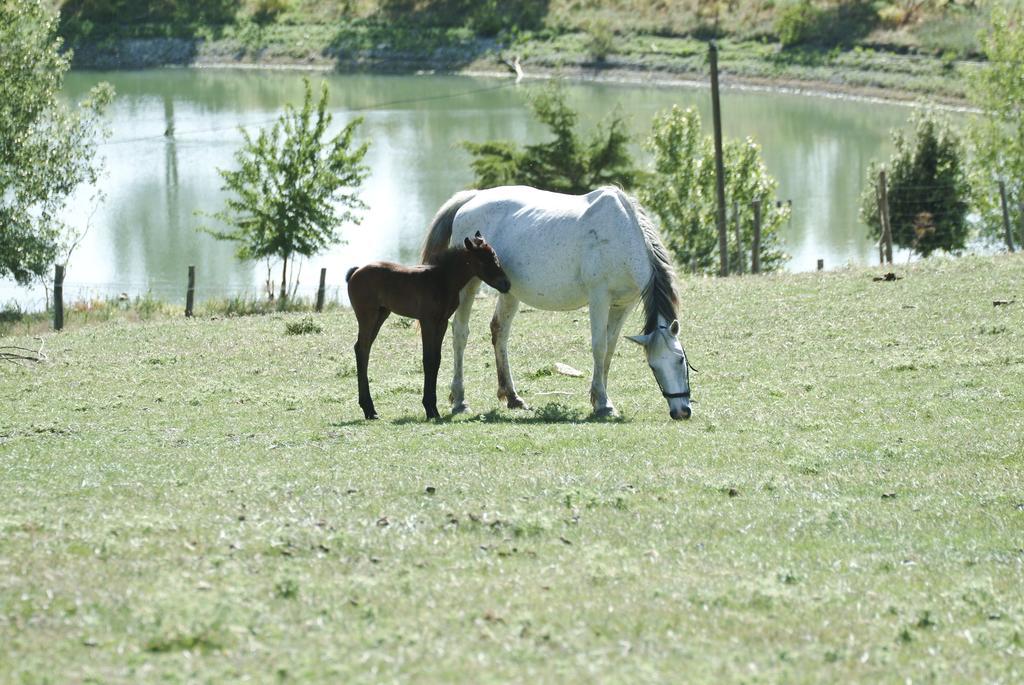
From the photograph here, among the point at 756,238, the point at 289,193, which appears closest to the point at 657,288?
the point at 756,238

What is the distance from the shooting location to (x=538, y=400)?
49.5 ft

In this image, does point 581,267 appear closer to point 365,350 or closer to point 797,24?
point 365,350

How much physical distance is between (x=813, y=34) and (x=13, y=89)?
64362 mm

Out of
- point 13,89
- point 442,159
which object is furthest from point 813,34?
point 13,89

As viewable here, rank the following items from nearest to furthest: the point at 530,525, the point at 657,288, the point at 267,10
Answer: the point at 530,525 → the point at 657,288 → the point at 267,10

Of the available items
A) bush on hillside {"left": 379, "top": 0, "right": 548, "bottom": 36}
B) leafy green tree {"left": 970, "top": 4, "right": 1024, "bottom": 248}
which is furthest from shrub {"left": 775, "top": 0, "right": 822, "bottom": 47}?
leafy green tree {"left": 970, "top": 4, "right": 1024, "bottom": 248}

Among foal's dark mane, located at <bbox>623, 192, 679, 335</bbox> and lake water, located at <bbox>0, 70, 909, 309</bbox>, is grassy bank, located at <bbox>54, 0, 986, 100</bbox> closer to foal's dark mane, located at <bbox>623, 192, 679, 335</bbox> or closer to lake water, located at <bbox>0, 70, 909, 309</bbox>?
lake water, located at <bbox>0, 70, 909, 309</bbox>

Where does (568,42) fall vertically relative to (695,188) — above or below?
above

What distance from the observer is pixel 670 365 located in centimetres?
1310

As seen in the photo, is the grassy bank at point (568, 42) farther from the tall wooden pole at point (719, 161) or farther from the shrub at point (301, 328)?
the shrub at point (301, 328)

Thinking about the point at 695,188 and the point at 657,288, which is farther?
the point at 695,188

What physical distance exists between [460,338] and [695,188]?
34834 millimetres

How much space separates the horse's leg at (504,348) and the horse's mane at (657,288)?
6.23ft

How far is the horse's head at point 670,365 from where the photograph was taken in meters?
13.1
